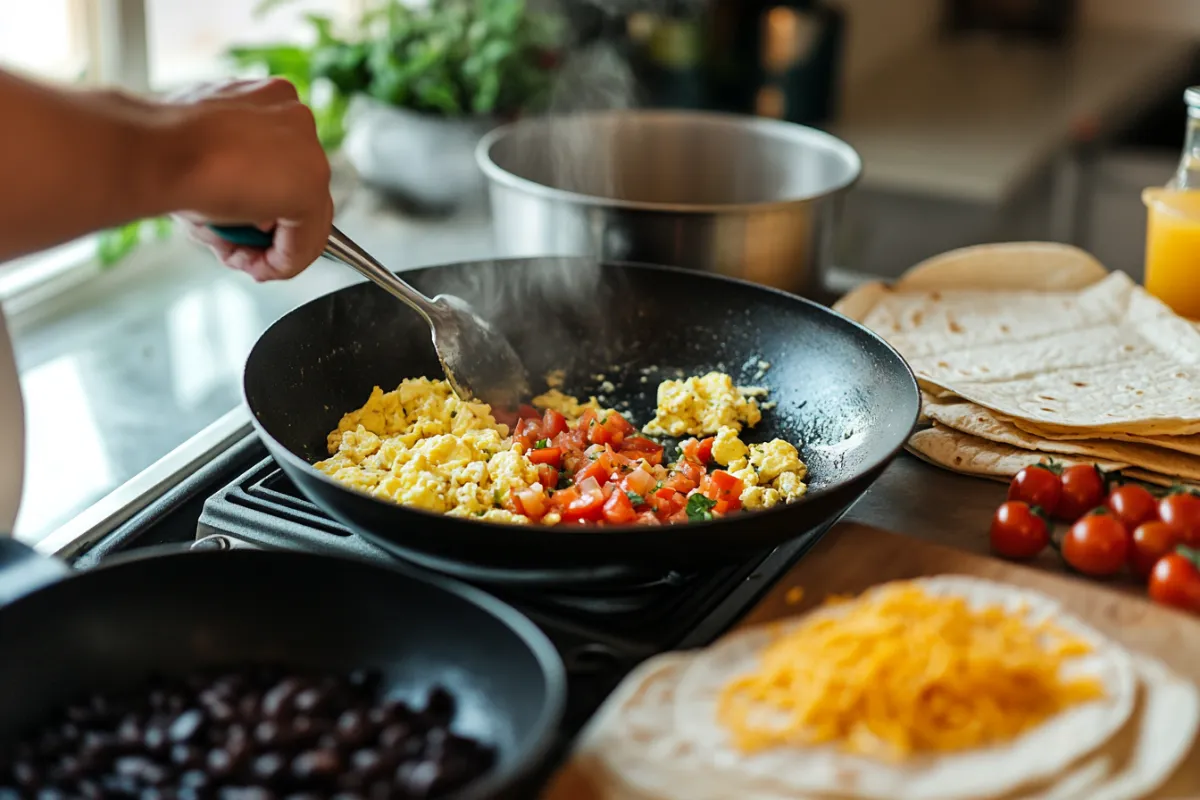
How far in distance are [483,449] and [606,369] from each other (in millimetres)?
352

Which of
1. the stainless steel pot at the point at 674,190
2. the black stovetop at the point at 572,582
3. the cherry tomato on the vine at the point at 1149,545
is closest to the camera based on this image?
the black stovetop at the point at 572,582

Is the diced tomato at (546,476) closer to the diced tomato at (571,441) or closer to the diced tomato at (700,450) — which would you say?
the diced tomato at (571,441)

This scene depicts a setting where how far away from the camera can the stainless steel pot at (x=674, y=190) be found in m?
1.75

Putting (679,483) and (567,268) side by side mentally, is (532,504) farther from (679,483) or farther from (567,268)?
(567,268)

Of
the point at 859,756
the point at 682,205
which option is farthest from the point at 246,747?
the point at 682,205

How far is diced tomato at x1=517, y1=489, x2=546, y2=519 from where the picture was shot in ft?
4.30

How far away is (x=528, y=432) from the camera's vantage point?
154cm

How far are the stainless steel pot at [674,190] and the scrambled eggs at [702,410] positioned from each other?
0.26 meters

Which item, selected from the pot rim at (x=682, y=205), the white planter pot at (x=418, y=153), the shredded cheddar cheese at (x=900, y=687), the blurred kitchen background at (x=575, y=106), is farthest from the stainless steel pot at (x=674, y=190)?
the shredded cheddar cheese at (x=900, y=687)

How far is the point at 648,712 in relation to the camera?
3.16 feet

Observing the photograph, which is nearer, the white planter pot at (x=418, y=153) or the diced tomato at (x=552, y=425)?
the diced tomato at (x=552, y=425)

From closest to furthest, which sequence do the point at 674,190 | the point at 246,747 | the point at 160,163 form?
the point at 246,747 < the point at 160,163 < the point at 674,190

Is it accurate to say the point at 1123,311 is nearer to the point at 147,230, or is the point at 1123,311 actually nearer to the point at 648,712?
the point at 648,712

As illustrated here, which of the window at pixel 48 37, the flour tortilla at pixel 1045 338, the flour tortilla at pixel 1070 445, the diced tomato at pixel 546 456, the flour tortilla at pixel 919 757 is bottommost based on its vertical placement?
the diced tomato at pixel 546 456
